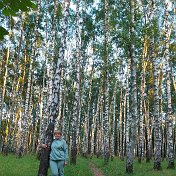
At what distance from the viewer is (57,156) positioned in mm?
9336

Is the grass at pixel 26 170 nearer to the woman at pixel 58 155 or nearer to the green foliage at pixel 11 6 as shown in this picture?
the woman at pixel 58 155

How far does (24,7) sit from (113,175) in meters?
13.8

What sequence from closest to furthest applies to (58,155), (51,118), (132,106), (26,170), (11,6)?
(11,6), (58,155), (51,118), (26,170), (132,106)

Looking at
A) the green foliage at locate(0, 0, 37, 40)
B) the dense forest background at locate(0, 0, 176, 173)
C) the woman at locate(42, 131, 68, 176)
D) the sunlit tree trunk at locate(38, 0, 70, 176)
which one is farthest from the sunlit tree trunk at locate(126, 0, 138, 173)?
the green foliage at locate(0, 0, 37, 40)

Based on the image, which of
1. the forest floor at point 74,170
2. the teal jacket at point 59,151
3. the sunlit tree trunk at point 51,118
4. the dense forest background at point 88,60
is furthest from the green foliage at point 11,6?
the forest floor at point 74,170

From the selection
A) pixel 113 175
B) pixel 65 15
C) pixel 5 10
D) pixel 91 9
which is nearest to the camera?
pixel 5 10

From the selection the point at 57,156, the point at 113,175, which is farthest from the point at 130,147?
the point at 57,156

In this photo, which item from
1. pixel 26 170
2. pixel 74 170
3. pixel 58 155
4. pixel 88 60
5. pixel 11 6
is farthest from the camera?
pixel 88 60

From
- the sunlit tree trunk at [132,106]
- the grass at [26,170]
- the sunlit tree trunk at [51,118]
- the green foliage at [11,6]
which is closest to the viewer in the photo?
the green foliage at [11,6]

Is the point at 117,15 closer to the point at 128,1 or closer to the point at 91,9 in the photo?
the point at 128,1

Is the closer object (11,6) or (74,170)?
(11,6)

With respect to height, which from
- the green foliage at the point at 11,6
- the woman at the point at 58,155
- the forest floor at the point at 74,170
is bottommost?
the forest floor at the point at 74,170

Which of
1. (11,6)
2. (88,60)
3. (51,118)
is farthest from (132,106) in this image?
(88,60)

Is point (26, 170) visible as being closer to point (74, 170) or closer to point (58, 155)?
point (74, 170)
